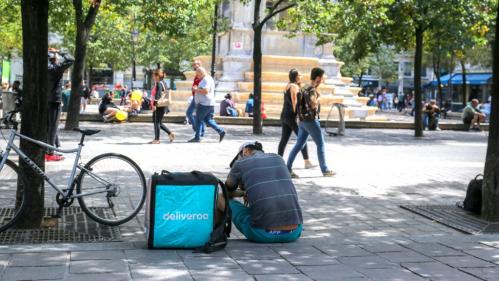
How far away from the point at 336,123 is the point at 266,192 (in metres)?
18.0

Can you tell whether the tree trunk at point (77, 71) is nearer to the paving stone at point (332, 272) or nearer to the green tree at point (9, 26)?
the green tree at point (9, 26)

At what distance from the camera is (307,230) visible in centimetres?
709

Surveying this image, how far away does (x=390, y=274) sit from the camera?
535cm

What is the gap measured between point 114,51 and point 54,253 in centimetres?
5114

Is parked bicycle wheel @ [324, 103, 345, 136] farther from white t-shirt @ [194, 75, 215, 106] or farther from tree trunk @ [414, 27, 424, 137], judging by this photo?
white t-shirt @ [194, 75, 215, 106]

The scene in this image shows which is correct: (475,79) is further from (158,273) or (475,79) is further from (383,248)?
(158,273)

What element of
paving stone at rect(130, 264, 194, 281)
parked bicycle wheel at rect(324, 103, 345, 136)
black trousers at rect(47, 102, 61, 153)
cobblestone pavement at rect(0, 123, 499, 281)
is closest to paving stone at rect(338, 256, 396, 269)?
cobblestone pavement at rect(0, 123, 499, 281)

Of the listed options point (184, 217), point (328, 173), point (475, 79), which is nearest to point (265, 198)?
point (184, 217)

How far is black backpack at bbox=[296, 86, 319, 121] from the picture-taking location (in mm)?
10702

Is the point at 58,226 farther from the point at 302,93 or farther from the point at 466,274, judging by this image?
the point at 302,93

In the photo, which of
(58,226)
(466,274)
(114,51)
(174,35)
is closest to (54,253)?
(58,226)

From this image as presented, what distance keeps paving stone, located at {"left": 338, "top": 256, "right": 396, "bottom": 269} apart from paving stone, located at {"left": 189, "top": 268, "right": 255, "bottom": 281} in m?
0.96

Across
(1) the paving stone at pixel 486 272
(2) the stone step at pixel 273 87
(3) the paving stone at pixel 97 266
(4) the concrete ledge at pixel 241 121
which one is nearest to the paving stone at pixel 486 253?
(1) the paving stone at pixel 486 272

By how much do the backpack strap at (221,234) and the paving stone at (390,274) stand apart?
127cm
